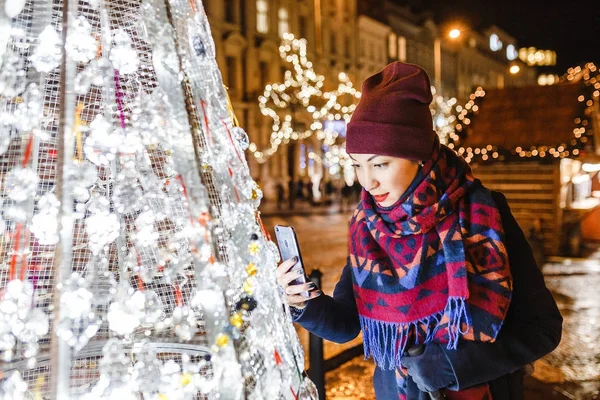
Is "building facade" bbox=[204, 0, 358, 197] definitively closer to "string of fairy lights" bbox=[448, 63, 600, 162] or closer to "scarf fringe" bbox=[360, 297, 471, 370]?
"string of fairy lights" bbox=[448, 63, 600, 162]

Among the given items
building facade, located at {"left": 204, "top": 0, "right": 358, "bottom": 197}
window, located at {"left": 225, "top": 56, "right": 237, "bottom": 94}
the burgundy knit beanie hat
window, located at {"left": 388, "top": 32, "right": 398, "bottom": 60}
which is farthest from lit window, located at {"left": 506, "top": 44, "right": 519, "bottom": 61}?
the burgundy knit beanie hat

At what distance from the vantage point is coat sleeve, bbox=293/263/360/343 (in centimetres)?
179

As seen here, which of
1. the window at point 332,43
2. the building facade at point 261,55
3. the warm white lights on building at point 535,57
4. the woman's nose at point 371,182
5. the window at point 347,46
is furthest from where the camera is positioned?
the warm white lights on building at point 535,57

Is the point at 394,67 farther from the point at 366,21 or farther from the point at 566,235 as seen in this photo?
the point at 366,21

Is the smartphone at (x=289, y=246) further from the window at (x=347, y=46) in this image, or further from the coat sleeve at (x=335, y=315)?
the window at (x=347, y=46)

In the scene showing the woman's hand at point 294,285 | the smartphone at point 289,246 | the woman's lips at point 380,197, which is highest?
the woman's lips at point 380,197

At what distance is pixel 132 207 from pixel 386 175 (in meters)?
0.81

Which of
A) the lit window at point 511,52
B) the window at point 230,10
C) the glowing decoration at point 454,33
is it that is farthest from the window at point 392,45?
the glowing decoration at point 454,33

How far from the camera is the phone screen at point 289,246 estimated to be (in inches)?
62.7

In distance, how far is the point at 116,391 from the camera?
1370mm

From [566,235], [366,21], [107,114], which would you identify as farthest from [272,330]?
[366,21]

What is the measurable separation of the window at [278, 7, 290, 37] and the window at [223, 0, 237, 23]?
3424mm

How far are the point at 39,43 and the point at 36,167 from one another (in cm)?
34

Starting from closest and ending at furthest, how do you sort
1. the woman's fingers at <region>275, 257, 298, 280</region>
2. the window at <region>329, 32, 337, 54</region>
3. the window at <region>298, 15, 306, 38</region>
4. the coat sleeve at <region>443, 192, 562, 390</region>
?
the coat sleeve at <region>443, 192, 562, 390</region>
the woman's fingers at <region>275, 257, 298, 280</region>
the window at <region>298, 15, 306, 38</region>
the window at <region>329, 32, 337, 54</region>
